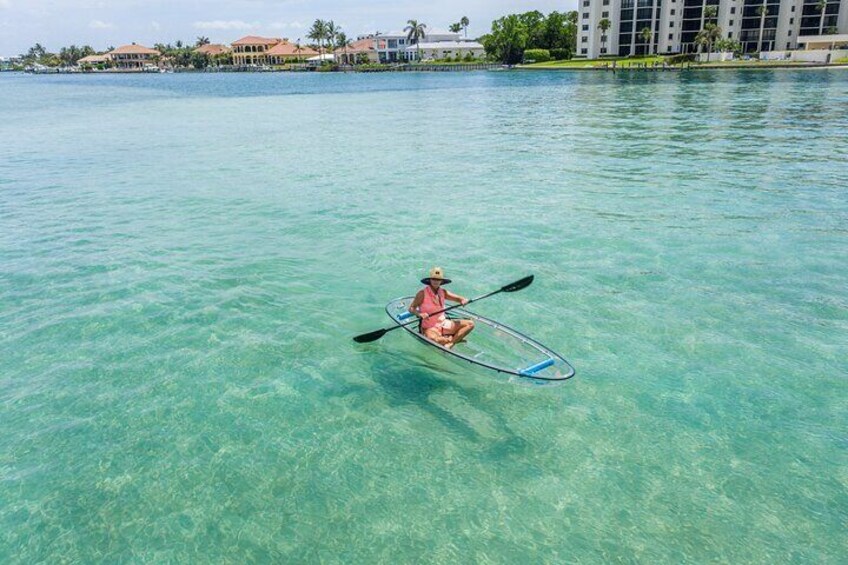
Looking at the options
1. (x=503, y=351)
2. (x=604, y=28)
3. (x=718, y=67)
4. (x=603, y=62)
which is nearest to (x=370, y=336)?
(x=503, y=351)

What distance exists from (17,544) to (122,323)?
8151 millimetres

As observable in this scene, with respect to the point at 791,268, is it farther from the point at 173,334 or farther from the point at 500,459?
the point at 173,334

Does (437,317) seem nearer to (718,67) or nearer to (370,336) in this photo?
(370,336)

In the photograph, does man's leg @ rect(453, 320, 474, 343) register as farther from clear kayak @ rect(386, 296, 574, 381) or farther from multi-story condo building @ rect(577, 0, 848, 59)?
multi-story condo building @ rect(577, 0, 848, 59)

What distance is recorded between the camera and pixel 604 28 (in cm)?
17400

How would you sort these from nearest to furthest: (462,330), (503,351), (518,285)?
(462,330)
(503,351)
(518,285)

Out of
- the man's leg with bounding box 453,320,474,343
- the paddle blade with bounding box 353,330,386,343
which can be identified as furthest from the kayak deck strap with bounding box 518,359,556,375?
the paddle blade with bounding box 353,330,386,343

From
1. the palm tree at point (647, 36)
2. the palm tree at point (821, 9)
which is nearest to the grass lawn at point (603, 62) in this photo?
the palm tree at point (647, 36)

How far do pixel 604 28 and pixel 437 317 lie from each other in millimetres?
185144

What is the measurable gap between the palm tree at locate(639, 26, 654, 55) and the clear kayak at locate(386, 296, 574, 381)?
592 ft

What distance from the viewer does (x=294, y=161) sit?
4091cm

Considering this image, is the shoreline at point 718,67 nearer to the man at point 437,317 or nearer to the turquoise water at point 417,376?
the turquoise water at point 417,376

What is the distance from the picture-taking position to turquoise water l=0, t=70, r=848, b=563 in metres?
9.84

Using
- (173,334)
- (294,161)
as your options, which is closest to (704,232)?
(173,334)
